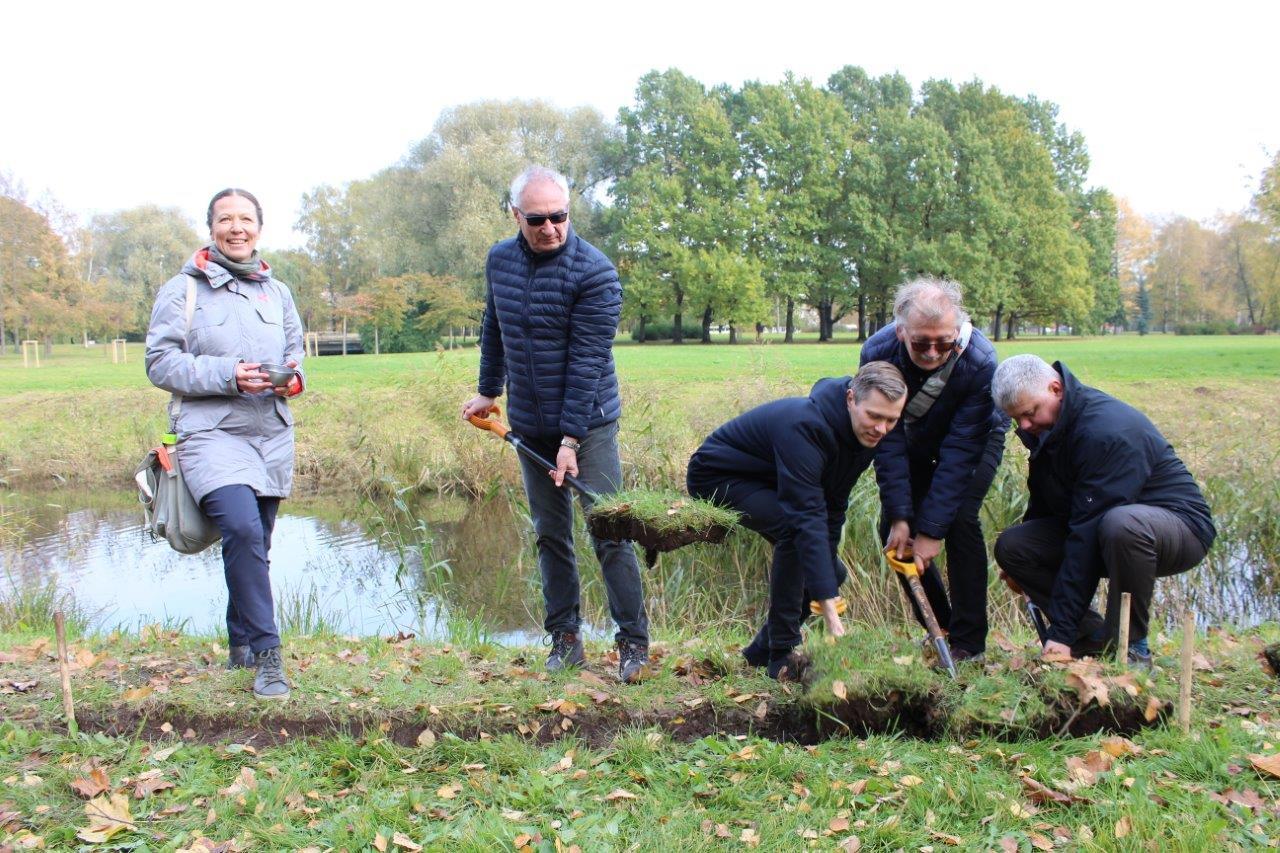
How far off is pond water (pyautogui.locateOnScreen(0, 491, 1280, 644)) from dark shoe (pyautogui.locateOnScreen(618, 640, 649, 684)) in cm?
135

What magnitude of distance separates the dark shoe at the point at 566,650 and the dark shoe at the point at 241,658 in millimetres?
1350

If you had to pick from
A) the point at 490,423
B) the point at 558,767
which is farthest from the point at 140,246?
the point at 558,767

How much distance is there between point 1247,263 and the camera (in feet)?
167

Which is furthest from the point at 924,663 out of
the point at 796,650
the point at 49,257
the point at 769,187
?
the point at 769,187

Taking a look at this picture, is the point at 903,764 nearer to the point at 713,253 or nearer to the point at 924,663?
the point at 924,663

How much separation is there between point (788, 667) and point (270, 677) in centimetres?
218

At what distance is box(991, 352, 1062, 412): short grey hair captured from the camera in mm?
3762

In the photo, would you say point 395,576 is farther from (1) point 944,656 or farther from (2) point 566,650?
(1) point 944,656

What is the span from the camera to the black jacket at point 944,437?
3.91m

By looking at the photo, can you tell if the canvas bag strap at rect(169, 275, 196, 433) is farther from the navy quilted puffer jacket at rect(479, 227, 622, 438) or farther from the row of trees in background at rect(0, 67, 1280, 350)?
the row of trees in background at rect(0, 67, 1280, 350)

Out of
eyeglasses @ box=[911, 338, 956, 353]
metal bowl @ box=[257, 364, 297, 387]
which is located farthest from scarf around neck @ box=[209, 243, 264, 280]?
eyeglasses @ box=[911, 338, 956, 353]

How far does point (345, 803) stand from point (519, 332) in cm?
199

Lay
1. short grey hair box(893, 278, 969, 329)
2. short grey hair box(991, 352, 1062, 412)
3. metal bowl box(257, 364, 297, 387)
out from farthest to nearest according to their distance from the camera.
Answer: metal bowl box(257, 364, 297, 387)
short grey hair box(991, 352, 1062, 412)
short grey hair box(893, 278, 969, 329)

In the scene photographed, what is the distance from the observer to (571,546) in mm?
4359
